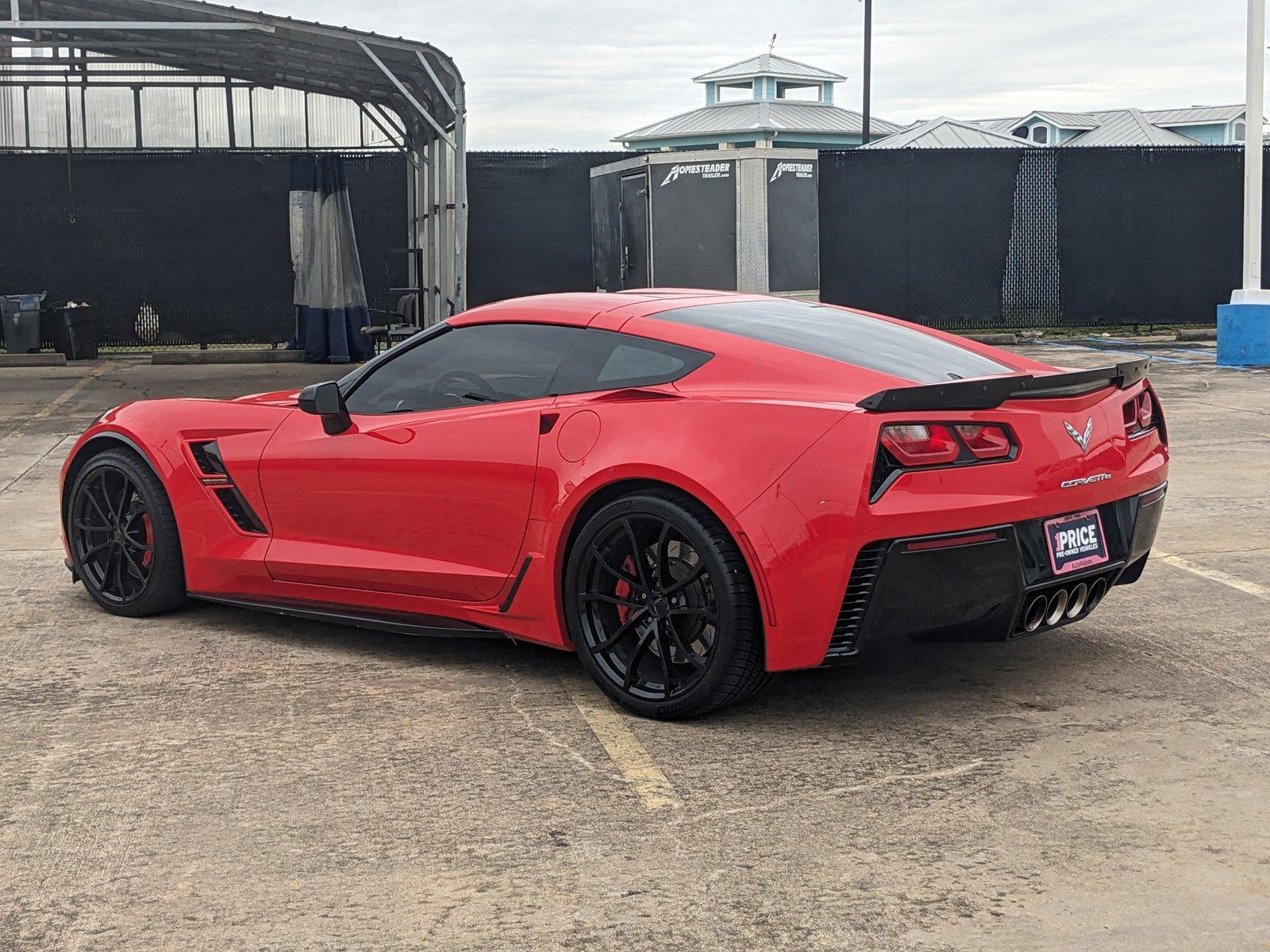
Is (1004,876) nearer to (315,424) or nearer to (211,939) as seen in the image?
(211,939)

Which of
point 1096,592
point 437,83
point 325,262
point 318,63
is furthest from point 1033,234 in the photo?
point 1096,592

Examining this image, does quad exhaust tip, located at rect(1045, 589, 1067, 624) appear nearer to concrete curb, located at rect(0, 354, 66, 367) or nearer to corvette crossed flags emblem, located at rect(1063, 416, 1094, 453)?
corvette crossed flags emblem, located at rect(1063, 416, 1094, 453)

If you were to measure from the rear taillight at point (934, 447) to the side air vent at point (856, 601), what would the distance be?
0.16m

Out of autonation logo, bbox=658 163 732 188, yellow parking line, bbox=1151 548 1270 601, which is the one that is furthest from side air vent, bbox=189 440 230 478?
autonation logo, bbox=658 163 732 188

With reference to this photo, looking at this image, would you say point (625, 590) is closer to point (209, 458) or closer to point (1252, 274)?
point (209, 458)

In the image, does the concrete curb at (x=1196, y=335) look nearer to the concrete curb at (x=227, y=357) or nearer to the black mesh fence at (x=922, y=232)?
the black mesh fence at (x=922, y=232)

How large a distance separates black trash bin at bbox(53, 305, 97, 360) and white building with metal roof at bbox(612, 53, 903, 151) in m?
34.7

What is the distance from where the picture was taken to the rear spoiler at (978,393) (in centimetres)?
421

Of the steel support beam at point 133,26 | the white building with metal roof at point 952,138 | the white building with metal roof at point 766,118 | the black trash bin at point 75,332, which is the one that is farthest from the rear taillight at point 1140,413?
the white building with metal roof at point 766,118

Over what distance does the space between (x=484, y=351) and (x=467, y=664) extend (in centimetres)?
107

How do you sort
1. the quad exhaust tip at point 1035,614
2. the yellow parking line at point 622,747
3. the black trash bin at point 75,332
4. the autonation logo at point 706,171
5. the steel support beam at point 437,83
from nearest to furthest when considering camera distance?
the yellow parking line at point 622,747, the quad exhaust tip at point 1035,614, the steel support beam at point 437,83, the autonation logo at point 706,171, the black trash bin at point 75,332

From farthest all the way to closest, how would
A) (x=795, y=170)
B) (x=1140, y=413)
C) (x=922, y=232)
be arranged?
(x=922, y=232) < (x=795, y=170) < (x=1140, y=413)

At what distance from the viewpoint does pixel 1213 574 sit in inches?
255

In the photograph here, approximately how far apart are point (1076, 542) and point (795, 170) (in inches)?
657
